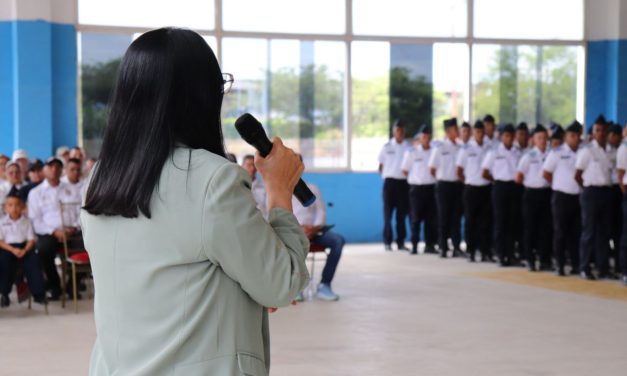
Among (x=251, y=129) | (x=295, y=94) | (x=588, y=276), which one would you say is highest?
(x=295, y=94)

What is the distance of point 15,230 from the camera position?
23.0 ft

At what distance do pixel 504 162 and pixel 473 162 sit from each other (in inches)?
25.1

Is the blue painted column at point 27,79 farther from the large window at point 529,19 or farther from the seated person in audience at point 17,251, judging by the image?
the large window at point 529,19

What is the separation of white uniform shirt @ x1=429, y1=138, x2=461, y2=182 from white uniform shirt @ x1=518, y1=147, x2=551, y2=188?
1.44m

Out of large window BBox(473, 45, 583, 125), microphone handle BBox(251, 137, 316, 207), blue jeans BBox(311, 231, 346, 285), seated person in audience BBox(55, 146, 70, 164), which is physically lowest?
blue jeans BBox(311, 231, 346, 285)

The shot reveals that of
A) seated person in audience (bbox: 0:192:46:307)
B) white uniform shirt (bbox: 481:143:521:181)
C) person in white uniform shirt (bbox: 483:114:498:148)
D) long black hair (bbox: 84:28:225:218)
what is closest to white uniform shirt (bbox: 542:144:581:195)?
white uniform shirt (bbox: 481:143:521:181)

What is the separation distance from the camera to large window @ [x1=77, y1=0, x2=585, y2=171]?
39.1ft

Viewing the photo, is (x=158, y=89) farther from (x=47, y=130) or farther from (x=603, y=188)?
(x=47, y=130)

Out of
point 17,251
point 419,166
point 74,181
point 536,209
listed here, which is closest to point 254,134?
point 17,251

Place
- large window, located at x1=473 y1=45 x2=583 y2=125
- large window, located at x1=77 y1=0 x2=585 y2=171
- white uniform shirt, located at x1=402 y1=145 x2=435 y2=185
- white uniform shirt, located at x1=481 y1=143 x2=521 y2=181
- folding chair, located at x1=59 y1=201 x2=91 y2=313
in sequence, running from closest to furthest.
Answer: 1. folding chair, located at x1=59 y1=201 x2=91 y2=313
2. white uniform shirt, located at x1=481 y1=143 x2=521 y2=181
3. white uniform shirt, located at x1=402 y1=145 x2=435 y2=185
4. large window, located at x1=77 y1=0 x2=585 y2=171
5. large window, located at x1=473 y1=45 x2=583 y2=125

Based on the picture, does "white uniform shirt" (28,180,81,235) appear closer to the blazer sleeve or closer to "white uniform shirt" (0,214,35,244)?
"white uniform shirt" (0,214,35,244)

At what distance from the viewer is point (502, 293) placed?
770 centimetres

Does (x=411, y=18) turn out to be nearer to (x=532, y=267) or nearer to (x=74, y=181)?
(x=532, y=267)

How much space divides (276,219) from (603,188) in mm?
7433
